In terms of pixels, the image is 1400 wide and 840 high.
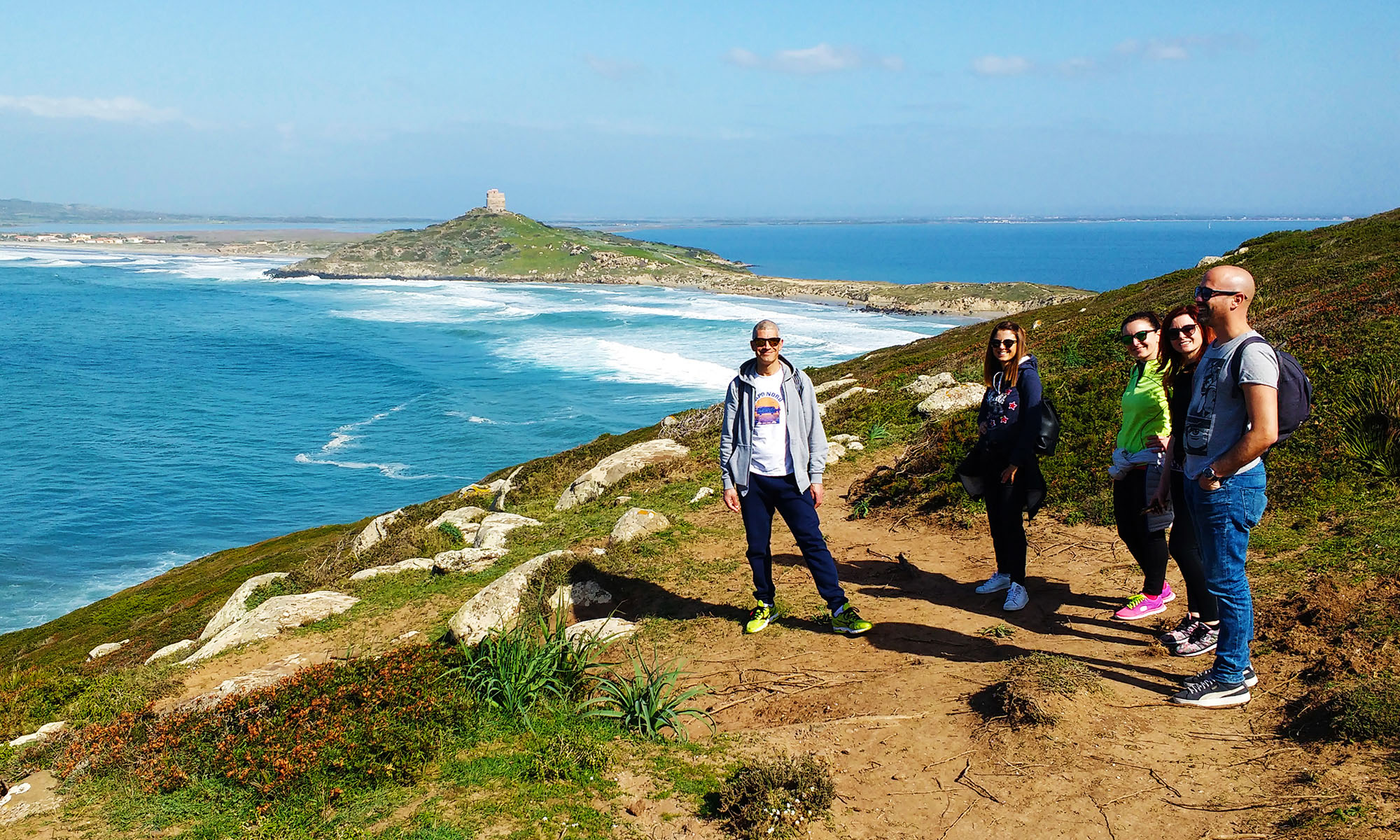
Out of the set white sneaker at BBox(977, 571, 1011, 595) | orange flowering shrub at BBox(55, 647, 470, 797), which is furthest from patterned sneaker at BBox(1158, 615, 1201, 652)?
orange flowering shrub at BBox(55, 647, 470, 797)

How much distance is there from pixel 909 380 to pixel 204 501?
29017 millimetres

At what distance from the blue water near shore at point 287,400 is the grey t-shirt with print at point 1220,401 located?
94.9ft

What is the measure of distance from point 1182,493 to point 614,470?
10983mm

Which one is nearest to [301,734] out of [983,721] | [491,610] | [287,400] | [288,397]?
[491,610]

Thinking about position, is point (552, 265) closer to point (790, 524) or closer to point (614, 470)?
point (614, 470)

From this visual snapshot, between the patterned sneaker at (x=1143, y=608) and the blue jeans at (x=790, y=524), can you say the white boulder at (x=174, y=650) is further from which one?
the patterned sneaker at (x=1143, y=608)

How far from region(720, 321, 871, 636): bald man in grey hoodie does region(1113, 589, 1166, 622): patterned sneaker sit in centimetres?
192

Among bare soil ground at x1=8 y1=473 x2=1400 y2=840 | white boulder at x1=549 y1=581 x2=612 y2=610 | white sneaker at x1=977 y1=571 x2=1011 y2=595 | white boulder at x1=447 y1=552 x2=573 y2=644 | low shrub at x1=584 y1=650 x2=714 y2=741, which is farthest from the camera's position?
white boulder at x1=549 y1=581 x2=612 y2=610

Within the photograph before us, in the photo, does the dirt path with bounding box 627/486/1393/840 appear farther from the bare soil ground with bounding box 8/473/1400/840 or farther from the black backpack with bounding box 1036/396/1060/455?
the black backpack with bounding box 1036/396/1060/455

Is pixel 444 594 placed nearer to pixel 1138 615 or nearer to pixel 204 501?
pixel 1138 615

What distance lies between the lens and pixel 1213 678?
503 centimetres

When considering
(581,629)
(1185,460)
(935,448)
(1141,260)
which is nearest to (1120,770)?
(1185,460)

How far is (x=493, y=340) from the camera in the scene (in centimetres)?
7512

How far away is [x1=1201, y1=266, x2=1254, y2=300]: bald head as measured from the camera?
14.7 ft
